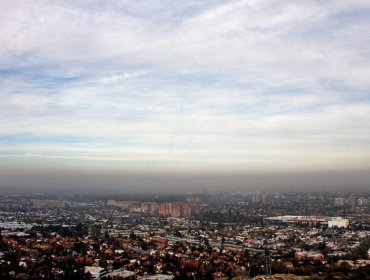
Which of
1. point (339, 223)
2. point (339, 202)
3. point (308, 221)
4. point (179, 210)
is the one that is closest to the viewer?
point (339, 223)

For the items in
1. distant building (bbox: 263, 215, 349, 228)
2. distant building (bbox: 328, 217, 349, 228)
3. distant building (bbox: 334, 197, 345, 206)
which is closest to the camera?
distant building (bbox: 328, 217, 349, 228)

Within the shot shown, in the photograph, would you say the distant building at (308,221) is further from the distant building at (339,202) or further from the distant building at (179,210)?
the distant building at (339,202)

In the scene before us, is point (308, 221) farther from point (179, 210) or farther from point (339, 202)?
point (339, 202)

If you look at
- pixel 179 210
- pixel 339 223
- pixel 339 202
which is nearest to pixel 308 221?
pixel 339 223

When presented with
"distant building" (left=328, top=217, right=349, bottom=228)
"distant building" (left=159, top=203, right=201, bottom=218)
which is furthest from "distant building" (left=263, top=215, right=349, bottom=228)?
"distant building" (left=159, top=203, right=201, bottom=218)

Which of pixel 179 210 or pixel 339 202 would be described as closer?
pixel 179 210

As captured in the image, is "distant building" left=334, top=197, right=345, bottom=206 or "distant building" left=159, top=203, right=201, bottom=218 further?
"distant building" left=334, top=197, right=345, bottom=206

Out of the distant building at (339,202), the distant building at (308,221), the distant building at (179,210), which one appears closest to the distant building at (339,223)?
the distant building at (308,221)

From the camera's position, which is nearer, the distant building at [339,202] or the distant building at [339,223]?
the distant building at [339,223]

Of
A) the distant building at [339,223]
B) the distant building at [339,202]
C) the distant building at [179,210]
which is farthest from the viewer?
the distant building at [339,202]

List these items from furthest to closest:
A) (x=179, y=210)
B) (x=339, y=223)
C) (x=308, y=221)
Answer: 1. (x=179, y=210)
2. (x=308, y=221)
3. (x=339, y=223)

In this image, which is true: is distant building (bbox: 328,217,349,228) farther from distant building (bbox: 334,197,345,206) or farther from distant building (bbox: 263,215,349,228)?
distant building (bbox: 334,197,345,206)

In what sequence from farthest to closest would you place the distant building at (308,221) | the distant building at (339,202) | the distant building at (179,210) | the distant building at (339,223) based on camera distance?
the distant building at (339,202) < the distant building at (179,210) < the distant building at (308,221) < the distant building at (339,223)
